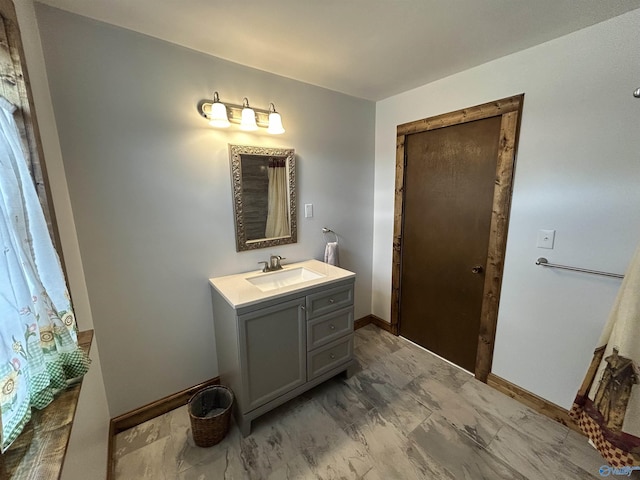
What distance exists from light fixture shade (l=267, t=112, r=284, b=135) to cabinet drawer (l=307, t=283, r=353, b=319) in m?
1.17

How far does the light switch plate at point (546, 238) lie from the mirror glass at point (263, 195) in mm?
1703

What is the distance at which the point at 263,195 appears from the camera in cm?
199

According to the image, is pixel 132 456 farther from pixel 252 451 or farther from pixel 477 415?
pixel 477 415

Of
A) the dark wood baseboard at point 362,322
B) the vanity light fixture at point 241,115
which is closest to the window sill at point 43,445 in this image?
the vanity light fixture at point 241,115

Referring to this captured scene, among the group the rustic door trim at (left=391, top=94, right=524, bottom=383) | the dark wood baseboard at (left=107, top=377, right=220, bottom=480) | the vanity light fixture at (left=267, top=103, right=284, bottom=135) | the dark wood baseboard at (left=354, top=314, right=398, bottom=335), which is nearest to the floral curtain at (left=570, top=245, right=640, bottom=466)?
the rustic door trim at (left=391, top=94, right=524, bottom=383)

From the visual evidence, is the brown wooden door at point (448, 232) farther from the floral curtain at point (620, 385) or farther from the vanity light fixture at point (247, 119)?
the vanity light fixture at point (247, 119)

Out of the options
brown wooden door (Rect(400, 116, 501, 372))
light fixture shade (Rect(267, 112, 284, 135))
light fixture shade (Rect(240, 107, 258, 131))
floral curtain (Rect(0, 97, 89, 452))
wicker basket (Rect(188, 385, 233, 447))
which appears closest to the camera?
floral curtain (Rect(0, 97, 89, 452))

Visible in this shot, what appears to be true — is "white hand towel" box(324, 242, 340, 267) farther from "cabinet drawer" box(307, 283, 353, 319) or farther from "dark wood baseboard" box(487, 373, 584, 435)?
"dark wood baseboard" box(487, 373, 584, 435)

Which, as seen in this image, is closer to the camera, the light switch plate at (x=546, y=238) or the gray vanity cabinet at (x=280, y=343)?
the gray vanity cabinet at (x=280, y=343)

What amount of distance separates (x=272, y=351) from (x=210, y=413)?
65cm

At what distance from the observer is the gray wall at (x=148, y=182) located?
1375mm

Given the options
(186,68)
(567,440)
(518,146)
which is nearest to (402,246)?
(518,146)

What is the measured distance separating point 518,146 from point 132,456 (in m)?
3.02

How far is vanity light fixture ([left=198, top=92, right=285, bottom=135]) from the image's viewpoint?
1.63m
